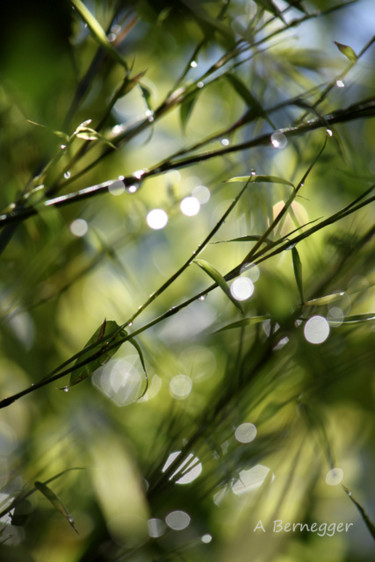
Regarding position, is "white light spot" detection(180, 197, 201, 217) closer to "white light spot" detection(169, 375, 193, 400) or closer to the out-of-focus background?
the out-of-focus background

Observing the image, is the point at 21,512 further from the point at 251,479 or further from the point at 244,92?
the point at 244,92

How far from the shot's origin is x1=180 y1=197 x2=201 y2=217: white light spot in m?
0.45

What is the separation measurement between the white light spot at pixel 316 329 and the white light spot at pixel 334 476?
10 centimetres

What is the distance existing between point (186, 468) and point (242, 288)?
0.13 m

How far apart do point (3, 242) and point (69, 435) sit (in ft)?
0.47

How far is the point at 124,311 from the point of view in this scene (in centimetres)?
43

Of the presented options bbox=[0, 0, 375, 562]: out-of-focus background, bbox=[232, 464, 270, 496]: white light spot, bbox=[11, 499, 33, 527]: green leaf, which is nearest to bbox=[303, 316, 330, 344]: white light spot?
bbox=[0, 0, 375, 562]: out-of-focus background

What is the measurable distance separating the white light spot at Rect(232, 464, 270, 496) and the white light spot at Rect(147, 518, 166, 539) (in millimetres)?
57

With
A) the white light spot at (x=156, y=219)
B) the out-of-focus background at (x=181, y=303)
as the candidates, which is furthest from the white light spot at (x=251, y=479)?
the white light spot at (x=156, y=219)

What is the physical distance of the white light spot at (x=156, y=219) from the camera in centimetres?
44

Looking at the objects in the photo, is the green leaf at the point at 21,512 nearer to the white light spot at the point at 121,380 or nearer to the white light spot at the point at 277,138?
the white light spot at the point at 121,380

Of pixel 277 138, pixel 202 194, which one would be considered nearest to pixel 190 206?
pixel 202 194

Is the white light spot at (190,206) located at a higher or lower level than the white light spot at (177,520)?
higher

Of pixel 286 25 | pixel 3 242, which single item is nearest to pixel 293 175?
pixel 286 25
